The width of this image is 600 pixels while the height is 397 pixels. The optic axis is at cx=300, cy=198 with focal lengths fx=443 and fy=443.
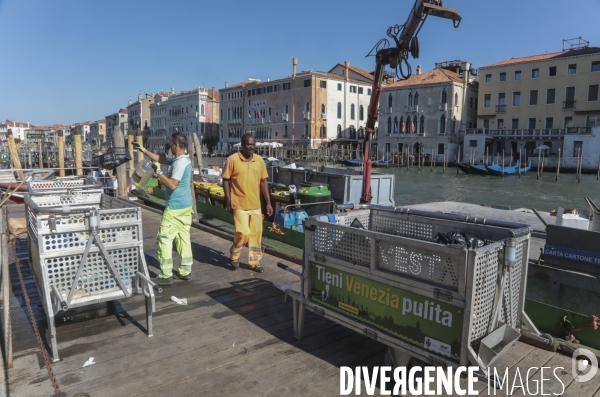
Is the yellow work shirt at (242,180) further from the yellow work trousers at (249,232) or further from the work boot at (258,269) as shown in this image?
the work boot at (258,269)

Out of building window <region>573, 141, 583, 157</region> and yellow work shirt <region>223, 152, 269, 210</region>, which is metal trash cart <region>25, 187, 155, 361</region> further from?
building window <region>573, 141, 583, 157</region>

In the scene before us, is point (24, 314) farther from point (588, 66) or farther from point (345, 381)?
point (588, 66)

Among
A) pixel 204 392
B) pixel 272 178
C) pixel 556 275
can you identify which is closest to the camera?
pixel 204 392

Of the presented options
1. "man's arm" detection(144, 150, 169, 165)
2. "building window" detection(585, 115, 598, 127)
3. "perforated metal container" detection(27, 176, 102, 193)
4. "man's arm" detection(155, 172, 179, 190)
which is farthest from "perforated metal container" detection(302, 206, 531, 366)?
"building window" detection(585, 115, 598, 127)

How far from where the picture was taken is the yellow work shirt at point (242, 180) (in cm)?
604

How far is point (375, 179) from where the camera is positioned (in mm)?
11391

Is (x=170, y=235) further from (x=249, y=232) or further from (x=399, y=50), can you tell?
(x=399, y=50)

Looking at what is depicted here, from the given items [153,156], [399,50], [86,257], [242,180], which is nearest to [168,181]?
[153,156]

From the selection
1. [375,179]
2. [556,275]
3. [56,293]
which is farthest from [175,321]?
[375,179]

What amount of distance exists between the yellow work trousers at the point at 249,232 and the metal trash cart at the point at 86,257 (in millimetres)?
2032

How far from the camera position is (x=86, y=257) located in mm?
3838

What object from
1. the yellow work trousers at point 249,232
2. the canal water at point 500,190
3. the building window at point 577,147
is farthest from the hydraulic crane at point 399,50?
A: the building window at point 577,147

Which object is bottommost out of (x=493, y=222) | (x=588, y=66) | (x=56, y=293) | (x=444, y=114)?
(x=56, y=293)

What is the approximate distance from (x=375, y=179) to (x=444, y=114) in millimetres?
46872
